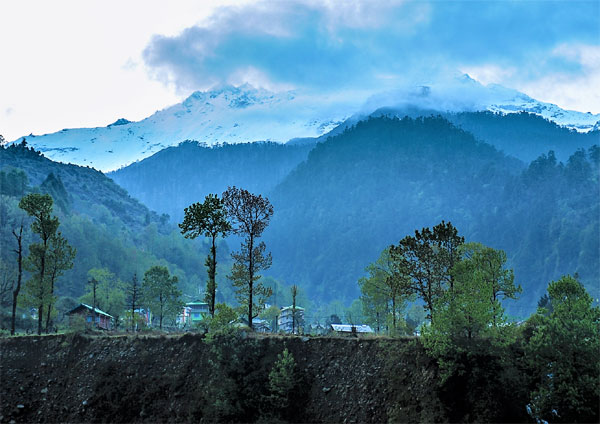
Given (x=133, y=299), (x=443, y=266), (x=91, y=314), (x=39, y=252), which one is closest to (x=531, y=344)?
(x=443, y=266)

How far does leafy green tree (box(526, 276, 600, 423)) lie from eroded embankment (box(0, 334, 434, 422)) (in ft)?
27.5

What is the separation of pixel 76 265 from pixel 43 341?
143234 millimetres

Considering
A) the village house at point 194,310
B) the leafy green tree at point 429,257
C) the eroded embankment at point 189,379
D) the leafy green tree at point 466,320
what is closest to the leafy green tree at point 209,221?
the eroded embankment at point 189,379

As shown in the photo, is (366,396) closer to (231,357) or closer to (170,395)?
(231,357)

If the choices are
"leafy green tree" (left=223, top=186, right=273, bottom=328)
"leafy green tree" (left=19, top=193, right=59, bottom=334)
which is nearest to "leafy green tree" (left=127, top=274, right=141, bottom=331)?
"leafy green tree" (left=19, top=193, right=59, bottom=334)

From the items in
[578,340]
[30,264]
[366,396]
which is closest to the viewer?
[578,340]

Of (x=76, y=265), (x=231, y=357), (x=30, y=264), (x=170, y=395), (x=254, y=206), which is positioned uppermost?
(x=76, y=265)

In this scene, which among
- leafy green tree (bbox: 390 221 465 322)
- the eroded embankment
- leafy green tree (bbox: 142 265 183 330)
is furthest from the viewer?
leafy green tree (bbox: 142 265 183 330)

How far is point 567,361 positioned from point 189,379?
3387 cm

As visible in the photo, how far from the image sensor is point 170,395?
169 feet

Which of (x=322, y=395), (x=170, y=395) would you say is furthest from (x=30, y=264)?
(x=322, y=395)

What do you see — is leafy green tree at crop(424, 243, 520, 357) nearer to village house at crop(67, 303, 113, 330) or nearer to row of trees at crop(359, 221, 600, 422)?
row of trees at crop(359, 221, 600, 422)

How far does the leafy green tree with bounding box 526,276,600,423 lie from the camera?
37.2 m

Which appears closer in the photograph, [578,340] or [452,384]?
[578,340]
